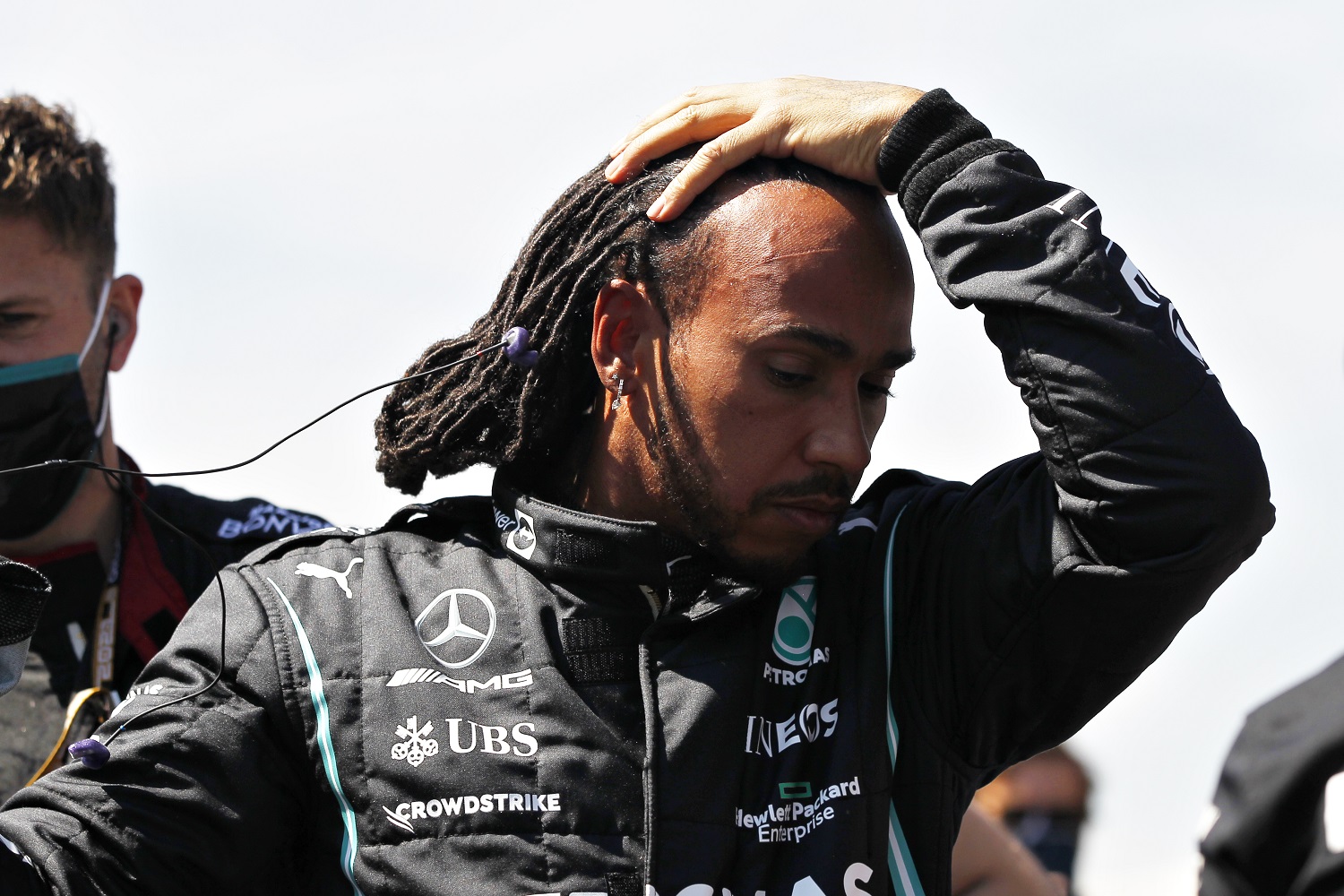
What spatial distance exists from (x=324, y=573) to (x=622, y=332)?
74 centimetres

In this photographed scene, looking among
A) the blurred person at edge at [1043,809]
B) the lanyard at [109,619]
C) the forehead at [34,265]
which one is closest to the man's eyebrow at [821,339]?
the lanyard at [109,619]

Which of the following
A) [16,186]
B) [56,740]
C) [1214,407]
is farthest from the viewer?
[16,186]

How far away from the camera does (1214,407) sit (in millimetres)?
2803

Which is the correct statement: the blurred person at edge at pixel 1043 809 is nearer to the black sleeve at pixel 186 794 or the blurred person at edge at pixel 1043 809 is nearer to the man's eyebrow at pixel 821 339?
the man's eyebrow at pixel 821 339

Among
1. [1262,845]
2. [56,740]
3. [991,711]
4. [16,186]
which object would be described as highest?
[16,186]

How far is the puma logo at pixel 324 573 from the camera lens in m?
3.14

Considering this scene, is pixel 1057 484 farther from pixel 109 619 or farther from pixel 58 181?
pixel 58 181

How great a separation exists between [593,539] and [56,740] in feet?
5.15

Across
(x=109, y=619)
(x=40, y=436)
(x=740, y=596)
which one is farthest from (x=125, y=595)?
(x=740, y=596)

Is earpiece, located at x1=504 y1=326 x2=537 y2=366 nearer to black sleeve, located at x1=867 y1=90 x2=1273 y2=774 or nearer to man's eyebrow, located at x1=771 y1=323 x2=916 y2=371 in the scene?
man's eyebrow, located at x1=771 y1=323 x2=916 y2=371

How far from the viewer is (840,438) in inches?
118

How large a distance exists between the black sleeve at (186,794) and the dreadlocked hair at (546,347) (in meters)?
0.62

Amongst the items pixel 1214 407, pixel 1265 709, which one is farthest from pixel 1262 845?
pixel 1214 407

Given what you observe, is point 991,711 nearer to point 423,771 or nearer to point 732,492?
point 732,492
